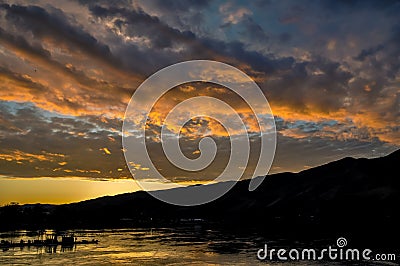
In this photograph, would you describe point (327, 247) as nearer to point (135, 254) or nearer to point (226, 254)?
point (226, 254)

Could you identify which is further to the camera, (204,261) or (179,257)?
(179,257)

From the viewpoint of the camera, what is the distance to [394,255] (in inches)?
3509

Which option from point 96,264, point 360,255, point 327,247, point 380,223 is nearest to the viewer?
point 96,264

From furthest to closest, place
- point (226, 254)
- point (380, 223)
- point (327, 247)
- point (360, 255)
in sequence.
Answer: point (380, 223) < point (327, 247) < point (226, 254) < point (360, 255)

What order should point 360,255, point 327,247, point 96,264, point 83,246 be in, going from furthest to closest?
point 83,246 < point 327,247 < point 360,255 < point 96,264

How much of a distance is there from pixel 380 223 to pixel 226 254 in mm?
112809

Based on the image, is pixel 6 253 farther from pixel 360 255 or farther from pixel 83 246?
pixel 360 255

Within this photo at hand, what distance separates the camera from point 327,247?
113 m

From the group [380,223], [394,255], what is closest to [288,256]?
[394,255]

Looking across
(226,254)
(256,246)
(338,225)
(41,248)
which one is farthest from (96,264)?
(338,225)

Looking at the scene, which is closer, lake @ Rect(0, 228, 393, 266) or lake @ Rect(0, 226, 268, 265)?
lake @ Rect(0, 228, 393, 266)

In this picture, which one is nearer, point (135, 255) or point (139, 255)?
point (135, 255)

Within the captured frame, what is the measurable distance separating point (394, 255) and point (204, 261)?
42.4 meters

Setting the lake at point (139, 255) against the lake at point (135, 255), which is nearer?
the lake at point (139, 255)
